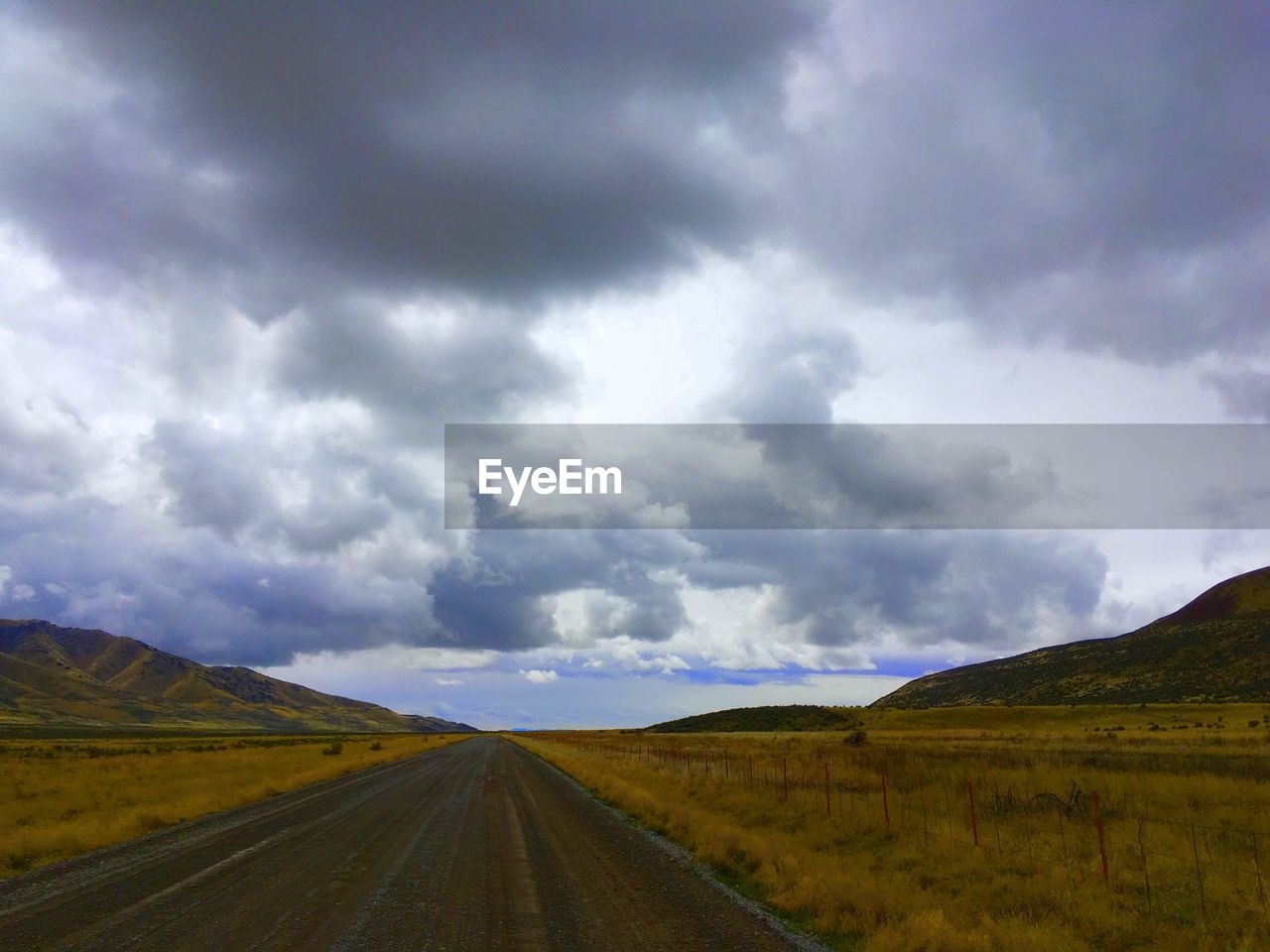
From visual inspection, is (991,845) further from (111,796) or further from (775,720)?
(775,720)

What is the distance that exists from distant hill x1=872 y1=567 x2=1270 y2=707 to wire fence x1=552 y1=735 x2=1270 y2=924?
75658 mm

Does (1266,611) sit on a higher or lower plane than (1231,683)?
higher

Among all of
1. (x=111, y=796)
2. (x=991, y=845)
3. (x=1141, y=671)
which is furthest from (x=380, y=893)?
(x=1141, y=671)

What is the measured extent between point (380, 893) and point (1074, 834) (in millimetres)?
15298

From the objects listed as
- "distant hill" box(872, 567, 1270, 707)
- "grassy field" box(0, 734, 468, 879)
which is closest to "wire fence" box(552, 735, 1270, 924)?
"grassy field" box(0, 734, 468, 879)

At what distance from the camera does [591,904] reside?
1159cm

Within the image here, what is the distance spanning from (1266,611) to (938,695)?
181 feet

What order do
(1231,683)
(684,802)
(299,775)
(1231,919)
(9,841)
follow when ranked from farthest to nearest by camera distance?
(1231,683)
(299,775)
(684,802)
(9,841)
(1231,919)

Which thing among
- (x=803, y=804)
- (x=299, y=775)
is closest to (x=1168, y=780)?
(x=803, y=804)

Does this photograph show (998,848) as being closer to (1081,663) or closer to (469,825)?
(469,825)

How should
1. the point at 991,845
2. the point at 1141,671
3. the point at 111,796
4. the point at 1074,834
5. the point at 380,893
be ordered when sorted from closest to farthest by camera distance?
the point at 380,893
the point at 991,845
the point at 1074,834
the point at 111,796
the point at 1141,671

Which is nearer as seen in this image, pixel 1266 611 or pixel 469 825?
pixel 469 825

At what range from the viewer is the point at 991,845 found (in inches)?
635

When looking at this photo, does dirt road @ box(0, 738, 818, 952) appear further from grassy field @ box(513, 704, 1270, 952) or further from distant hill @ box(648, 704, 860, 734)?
distant hill @ box(648, 704, 860, 734)
